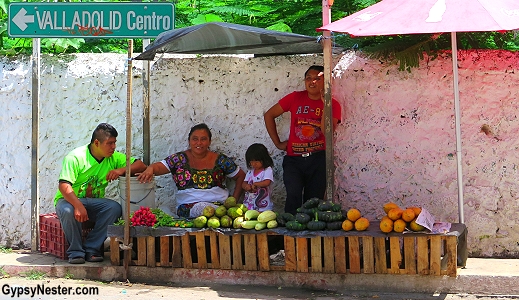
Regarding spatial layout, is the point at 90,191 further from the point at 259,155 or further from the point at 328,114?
the point at 328,114

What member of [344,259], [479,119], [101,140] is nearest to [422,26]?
[479,119]

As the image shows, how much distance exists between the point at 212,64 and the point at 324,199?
5.77 ft

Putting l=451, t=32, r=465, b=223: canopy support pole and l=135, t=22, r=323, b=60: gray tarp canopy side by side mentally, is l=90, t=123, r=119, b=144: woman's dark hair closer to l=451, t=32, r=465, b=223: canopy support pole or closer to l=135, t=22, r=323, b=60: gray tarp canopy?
l=135, t=22, r=323, b=60: gray tarp canopy

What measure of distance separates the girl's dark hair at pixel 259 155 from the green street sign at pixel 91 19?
1.38 m

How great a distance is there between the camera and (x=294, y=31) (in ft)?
26.6

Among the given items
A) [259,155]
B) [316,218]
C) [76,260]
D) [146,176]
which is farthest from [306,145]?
[76,260]

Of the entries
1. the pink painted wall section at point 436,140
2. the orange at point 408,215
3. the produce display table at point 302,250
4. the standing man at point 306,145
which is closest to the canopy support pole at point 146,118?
the produce display table at point 302,250

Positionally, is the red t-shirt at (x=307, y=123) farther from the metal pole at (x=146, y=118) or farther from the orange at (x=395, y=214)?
the metal pole at (x=146, y=118)

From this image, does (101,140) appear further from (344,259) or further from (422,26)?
(422,26)

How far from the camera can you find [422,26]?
17.1ft

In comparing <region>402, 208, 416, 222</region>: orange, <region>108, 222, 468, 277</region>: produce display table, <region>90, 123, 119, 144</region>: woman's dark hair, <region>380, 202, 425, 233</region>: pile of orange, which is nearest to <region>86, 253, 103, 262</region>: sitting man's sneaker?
<region>108, 222, 468, 277</region>: produce display table

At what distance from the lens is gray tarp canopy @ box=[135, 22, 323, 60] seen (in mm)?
5699

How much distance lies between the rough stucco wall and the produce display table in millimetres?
643

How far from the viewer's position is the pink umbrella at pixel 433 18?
5.13 metres
